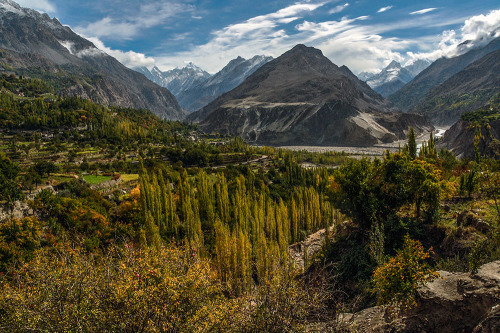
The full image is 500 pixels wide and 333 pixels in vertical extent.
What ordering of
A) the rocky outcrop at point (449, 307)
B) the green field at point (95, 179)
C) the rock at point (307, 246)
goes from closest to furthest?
the rocky outcrop at point (449, 307) → the rock at point (307, 246) → the green field at point (95, 179)

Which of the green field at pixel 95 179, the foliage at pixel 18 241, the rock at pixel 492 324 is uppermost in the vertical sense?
the green field at pixel 95 179

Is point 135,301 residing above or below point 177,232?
above

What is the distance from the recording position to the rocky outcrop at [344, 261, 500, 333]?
39.1 ft

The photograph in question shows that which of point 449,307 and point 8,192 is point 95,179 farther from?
point 449,307

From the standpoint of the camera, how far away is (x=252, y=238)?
45.7 metres

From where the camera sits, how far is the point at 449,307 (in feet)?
44.0

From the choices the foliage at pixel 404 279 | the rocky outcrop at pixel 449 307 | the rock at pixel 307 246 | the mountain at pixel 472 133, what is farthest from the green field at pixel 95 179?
the mountain at pixel 472 133

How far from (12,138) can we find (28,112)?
24583 mm

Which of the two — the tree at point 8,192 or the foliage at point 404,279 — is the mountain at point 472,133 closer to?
the foliage at point 404,279

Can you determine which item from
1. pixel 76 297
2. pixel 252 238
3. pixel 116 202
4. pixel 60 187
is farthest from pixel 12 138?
pixel 76 297

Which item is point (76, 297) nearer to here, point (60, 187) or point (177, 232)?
point (177, 232)

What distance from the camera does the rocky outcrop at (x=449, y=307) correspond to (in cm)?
1192

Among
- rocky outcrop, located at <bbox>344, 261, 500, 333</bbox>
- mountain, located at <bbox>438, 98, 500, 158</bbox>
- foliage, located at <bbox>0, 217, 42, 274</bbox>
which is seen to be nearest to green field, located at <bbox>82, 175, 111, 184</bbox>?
foliage, located at <bbox>0, 217, 42, 274</bbox>

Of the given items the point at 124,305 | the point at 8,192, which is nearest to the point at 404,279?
the point at 124,305
